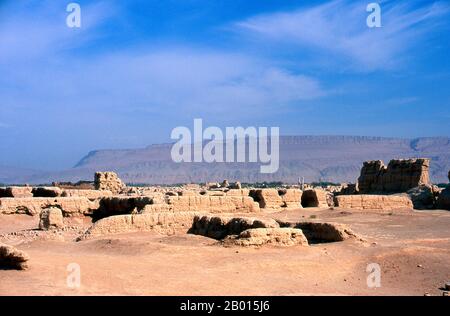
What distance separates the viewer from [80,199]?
21.0m

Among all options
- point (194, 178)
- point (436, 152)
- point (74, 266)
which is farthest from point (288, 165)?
point (74, 266)

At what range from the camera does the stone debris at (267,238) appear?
38.3 ft

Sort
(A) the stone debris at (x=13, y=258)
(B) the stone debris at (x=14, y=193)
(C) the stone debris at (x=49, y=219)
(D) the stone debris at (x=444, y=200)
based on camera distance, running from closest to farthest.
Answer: (A) the stone debris at (x=13, y=258) < (C) the stone debris at (x=49, y=219) < (B) the stone debris at (x=14, y=193) < (D) the stone debris at (x=444, y=200)

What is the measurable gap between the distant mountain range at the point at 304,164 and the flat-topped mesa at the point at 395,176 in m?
97.3

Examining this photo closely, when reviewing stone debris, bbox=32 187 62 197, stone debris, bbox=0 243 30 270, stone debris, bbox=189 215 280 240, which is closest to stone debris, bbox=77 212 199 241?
stone debris, bbox=189 215 280 240

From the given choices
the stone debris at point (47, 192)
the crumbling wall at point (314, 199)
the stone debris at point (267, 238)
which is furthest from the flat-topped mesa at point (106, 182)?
the stone debris at point (267, 238)

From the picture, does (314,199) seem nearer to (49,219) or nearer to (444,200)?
(444,200)

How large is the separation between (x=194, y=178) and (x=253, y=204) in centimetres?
13083

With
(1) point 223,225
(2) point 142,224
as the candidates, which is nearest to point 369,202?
(1) point 223,225

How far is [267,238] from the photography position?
11.8 metres

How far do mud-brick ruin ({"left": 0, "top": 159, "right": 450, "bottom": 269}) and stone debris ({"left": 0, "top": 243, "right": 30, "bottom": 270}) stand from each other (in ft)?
0.05

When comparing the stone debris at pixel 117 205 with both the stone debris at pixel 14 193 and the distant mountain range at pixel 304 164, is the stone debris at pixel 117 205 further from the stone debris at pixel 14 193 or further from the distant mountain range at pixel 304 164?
the distant mountain range at pixel 304 164

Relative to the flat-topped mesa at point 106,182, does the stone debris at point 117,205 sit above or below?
below
